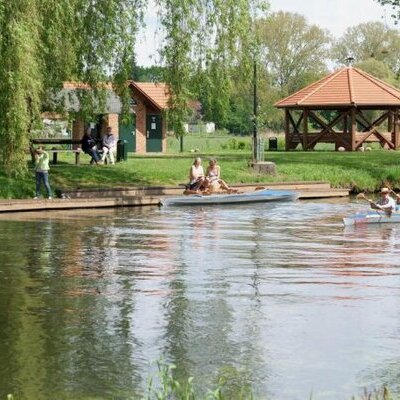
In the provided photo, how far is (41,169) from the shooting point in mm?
31438

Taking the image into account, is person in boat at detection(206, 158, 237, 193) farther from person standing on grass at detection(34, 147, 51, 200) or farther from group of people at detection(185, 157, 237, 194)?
person standing on grass at detection(34, 147, 51, 200)

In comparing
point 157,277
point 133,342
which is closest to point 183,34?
point 157,277

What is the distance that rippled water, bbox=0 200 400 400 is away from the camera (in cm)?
1144

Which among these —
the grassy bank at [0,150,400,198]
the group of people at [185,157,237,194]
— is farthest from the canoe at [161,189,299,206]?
the grassy bank at [0,150,400,198]

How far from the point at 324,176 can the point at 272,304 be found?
2487 centimetres

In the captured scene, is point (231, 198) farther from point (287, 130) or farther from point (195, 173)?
point (287, 130)

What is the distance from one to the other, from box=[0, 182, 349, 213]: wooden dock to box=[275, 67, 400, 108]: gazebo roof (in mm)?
18154

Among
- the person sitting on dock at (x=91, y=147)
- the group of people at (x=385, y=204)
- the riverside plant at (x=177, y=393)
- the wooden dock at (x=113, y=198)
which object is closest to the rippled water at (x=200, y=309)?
the riverside plant at (x=177, y=393)

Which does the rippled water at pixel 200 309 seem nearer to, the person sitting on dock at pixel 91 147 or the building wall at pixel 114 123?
the person sitting on dock at pixel 91 147

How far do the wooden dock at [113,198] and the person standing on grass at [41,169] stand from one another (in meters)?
0.72

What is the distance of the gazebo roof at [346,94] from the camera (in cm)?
5453

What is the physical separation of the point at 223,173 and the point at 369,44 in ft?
228

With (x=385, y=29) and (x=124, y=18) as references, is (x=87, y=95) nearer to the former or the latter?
(x=124, y=18)

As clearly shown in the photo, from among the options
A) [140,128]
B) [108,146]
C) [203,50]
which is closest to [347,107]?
[140,128]
